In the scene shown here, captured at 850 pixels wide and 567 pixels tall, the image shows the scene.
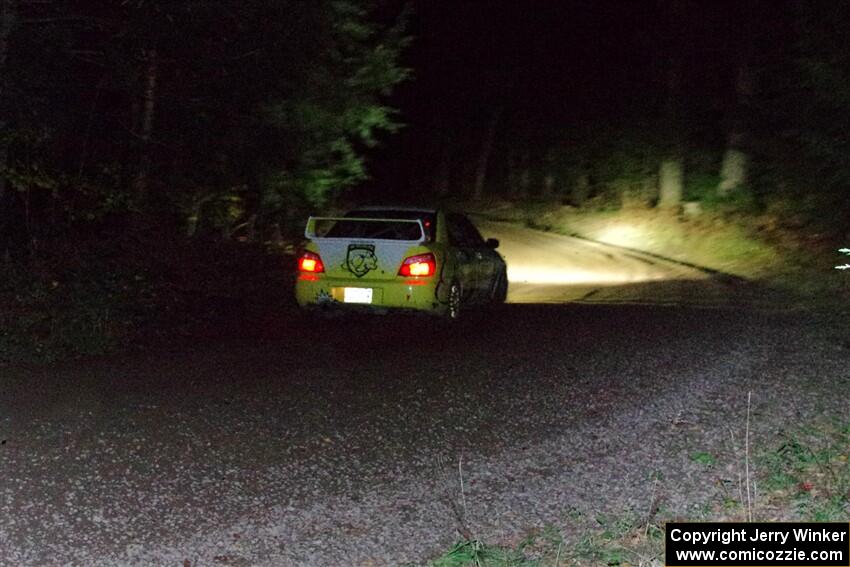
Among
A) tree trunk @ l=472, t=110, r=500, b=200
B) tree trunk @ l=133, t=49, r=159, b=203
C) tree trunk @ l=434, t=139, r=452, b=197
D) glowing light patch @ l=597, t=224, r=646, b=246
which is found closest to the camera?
tree trunk @ l=133, t=49, r=159, b=203

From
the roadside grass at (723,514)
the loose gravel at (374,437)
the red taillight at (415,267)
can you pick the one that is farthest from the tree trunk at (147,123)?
the roadside grass at (723,514)

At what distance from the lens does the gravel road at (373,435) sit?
5910 millimetres

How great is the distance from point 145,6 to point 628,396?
1029 cm

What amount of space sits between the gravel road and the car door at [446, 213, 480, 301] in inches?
56.3

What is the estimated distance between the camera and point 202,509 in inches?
244

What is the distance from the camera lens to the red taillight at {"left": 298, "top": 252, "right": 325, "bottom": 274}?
1311cm

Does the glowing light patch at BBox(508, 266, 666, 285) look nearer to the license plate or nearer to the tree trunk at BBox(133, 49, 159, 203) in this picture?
the tree trunk at BBox(133, 49, 159, 203)

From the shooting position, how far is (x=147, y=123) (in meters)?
17.3

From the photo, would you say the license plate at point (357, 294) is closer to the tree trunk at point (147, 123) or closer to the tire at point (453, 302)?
the tire at point (453, 302)

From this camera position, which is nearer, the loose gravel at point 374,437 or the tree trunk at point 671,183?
the loose gravel at point 374,437

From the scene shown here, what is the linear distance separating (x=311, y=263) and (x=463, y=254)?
2234 mm

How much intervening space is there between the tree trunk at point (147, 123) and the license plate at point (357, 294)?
619cm

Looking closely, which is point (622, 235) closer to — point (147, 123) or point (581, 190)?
point (581, 190)

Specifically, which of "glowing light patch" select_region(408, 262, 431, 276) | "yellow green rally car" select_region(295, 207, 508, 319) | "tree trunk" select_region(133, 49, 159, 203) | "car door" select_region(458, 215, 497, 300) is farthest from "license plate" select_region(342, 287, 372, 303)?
"tree trunk" select_region(133, 49, 159, 203)
